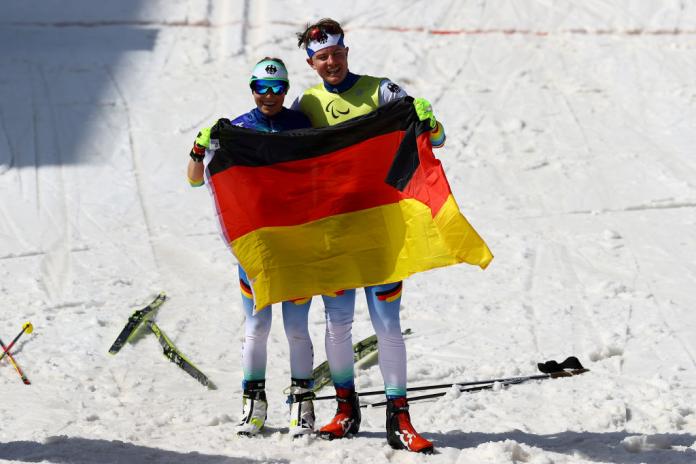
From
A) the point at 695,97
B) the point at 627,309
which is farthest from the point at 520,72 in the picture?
the point at 627,309

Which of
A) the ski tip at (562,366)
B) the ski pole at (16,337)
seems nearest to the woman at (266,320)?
the ski tip at (562,366)

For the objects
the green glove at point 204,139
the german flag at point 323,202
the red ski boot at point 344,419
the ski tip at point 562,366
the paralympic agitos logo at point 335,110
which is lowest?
the red ski boot at point 344,419

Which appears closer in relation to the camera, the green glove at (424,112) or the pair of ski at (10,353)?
the green glove at (424,112)

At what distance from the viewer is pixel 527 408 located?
661cm

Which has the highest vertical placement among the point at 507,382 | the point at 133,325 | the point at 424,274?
the point at 424,274

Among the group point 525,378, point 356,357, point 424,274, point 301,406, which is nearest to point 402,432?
point 301,406

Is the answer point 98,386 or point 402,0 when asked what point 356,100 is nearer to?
point 98,386

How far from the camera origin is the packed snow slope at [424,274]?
20.9 ft

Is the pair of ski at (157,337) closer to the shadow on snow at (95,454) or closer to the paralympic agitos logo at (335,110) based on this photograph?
the shadow on snow at (95,454)

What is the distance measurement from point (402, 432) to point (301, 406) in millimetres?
698

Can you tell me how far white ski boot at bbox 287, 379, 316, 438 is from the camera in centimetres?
604

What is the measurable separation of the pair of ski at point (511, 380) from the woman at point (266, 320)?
76cm

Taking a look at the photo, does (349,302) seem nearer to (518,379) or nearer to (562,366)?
(518,379)

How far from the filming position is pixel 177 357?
306 inches
